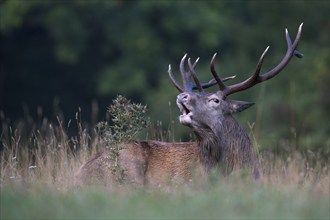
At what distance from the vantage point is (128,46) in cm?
2967

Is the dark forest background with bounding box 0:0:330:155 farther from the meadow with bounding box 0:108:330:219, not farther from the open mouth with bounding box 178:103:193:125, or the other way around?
the meadow with bounding box 0:108:330:219

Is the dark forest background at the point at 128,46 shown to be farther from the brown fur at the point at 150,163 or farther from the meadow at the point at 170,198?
the meadow at the point at 170,198

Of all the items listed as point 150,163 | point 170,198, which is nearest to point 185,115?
point 150,163

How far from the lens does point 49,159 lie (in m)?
11.9

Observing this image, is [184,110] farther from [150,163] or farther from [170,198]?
[170,198]

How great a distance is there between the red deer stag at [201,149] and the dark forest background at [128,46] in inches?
595

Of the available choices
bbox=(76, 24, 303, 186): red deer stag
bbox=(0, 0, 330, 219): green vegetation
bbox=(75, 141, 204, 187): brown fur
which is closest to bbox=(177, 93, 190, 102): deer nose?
bbox=(76, 24, 303, 186): red deer stag

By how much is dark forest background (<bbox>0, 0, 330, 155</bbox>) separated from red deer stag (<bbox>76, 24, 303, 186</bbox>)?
1512cm

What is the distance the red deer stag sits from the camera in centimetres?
1167

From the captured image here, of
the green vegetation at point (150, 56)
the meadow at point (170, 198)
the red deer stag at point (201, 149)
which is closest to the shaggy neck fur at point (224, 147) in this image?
the red deer stag at point (201, 149)

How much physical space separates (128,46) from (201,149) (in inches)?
709

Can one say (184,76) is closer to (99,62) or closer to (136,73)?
(136,73)

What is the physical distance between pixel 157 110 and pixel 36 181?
16.3 metres

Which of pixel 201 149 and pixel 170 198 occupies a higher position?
pixel 201 149
